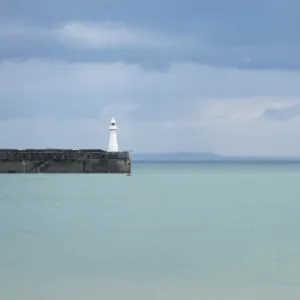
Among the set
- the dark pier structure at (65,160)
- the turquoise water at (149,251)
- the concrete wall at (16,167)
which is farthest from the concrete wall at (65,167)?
the turquoise water at (149,251)

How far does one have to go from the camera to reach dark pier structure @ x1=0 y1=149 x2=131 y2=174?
58000 mm

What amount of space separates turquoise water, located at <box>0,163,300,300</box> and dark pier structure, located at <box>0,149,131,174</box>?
18.4m

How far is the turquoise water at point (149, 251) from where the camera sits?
52.7 feet

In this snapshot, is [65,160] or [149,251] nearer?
[149,251]

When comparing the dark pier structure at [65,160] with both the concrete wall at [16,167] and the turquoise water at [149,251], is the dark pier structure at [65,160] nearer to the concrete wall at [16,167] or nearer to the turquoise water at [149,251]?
the concrete wall at [16,167]

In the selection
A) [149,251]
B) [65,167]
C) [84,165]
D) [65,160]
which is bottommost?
[149,251]

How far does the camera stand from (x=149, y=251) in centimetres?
2123

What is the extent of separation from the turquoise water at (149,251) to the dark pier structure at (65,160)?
726 inches

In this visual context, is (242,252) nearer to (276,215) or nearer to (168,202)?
(276,215)

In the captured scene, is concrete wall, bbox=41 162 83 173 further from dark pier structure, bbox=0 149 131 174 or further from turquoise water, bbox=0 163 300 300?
turquoise water, bbox=0 163 300 300

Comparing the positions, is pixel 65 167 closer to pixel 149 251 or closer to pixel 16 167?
pixel 16 167

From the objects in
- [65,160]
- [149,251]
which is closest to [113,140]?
[65,160]

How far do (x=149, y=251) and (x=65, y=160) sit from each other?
127 ft

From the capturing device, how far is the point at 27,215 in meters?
33.1
